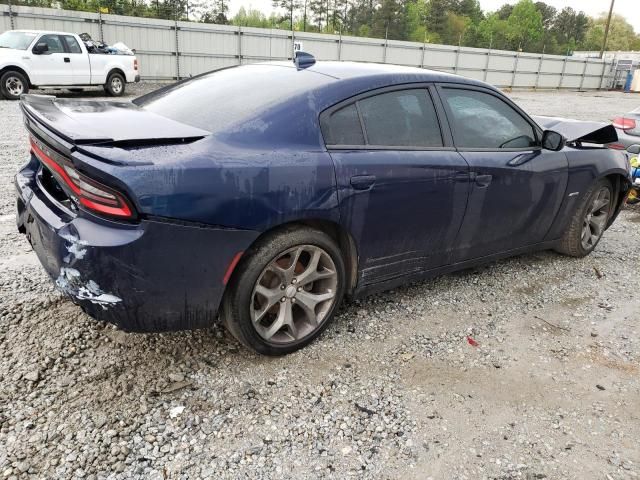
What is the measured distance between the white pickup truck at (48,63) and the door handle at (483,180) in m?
11.9

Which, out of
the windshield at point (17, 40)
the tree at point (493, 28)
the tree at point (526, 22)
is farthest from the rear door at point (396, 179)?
the tree at point (526, 22)

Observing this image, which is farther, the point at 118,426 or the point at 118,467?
the point at 118,426

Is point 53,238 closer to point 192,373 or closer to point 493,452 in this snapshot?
point 192,373

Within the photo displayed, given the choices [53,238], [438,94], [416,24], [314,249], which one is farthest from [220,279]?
[416,24]

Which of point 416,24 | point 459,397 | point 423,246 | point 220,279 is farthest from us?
point 416,24

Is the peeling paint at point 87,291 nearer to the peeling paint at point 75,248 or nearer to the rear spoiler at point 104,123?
the peeling paint at point 75,248

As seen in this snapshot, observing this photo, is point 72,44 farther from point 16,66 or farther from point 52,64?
point 16,66

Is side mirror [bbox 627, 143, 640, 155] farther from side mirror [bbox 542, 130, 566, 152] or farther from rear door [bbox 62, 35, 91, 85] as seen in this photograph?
rear door [bbox 62, 35, 91, 85]

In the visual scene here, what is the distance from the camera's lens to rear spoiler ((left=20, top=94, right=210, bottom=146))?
7.72 feet

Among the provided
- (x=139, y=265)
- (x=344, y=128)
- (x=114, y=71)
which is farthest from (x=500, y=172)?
(x=114, y=71)

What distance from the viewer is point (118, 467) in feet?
6.94

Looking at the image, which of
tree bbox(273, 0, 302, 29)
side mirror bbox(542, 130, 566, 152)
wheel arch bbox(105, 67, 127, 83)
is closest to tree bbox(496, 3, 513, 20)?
tree bbox(273, 0, 302, 29)

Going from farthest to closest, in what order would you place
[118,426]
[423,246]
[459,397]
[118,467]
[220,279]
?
[423,246], [459,397], [220,279], [118,426], [118,467]

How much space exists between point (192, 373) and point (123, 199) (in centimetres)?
103
